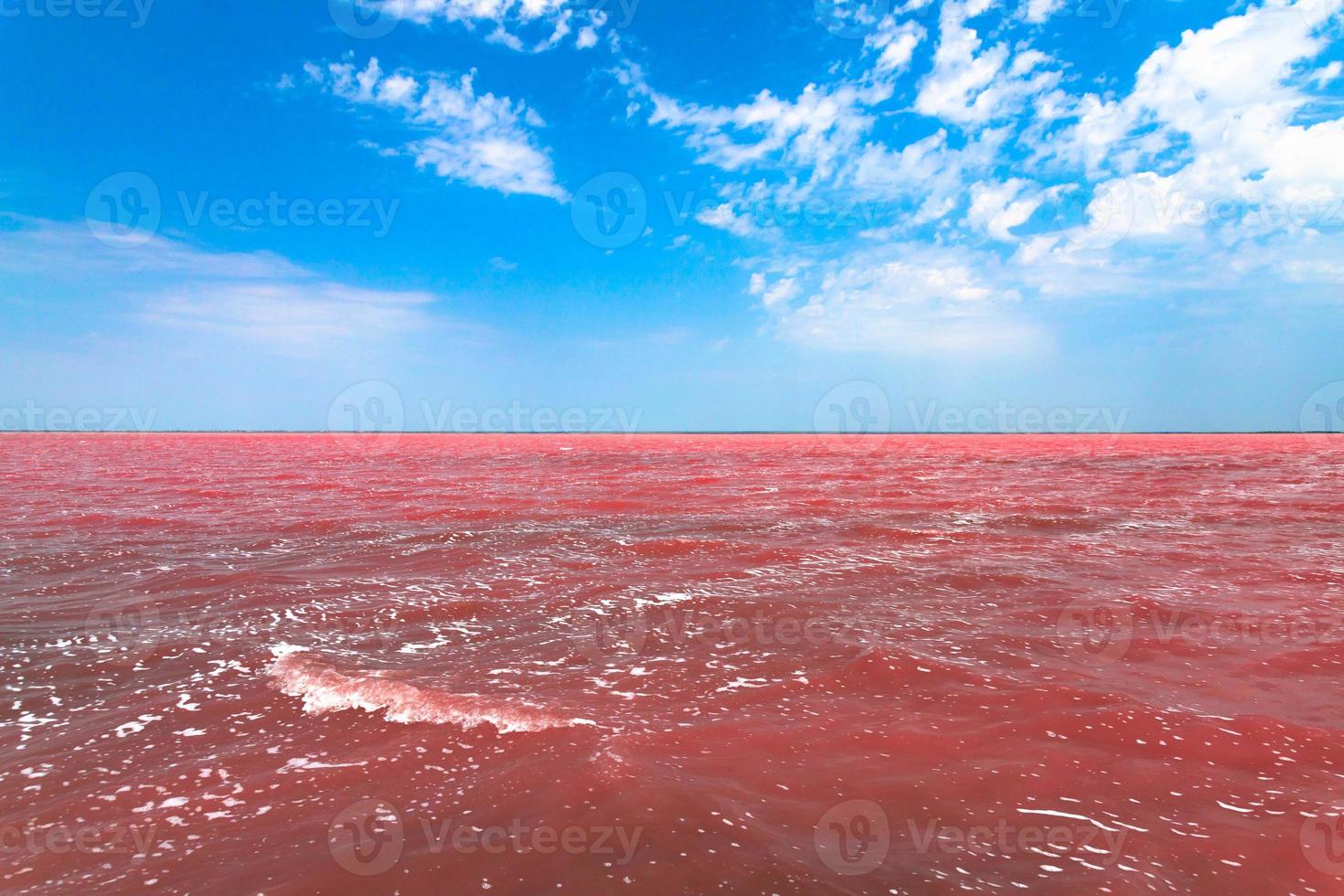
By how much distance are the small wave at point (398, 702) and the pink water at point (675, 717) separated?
29mm

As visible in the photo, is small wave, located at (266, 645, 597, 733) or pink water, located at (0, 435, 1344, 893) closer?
pink water, located at (0, 435, 1344, 893)

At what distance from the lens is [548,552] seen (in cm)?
1002

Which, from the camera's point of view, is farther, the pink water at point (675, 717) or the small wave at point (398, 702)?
the small wave at point (398, 702)

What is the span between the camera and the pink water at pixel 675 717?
2.98 meters

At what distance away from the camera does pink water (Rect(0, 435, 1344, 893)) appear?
2980 mm

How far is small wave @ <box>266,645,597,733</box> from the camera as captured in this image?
4.32 meters

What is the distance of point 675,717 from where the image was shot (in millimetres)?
4414

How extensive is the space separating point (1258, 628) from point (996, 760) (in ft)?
13.6

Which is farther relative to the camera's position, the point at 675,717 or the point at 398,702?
the point at 398,702

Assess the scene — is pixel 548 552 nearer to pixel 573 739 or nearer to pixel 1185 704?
pixel 573 739

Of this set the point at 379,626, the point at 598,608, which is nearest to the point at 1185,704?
the point at 598,608

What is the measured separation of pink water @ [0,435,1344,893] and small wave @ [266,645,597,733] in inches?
1.1

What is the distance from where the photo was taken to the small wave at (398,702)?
14.2 ft

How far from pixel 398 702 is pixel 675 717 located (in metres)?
1.92
